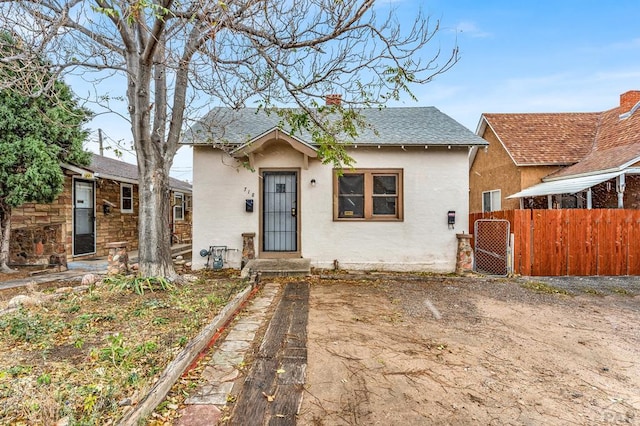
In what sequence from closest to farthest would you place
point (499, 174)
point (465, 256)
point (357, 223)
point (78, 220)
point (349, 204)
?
point (465, 256) < point (357, 223) < point (349, 204) < point (78, 220) < point (499, 174)

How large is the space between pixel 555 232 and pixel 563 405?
6978 millimetres

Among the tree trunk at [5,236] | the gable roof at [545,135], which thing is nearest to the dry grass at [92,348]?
the tree trunk at [5,236]

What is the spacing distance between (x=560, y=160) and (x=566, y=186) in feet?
9.78

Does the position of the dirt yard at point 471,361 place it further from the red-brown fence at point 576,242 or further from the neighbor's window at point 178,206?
the neighbor's window at point 178,206

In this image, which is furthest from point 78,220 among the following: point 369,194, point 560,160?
point 560,160

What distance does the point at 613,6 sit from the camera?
37.7 ft

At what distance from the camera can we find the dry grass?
8.19 ft

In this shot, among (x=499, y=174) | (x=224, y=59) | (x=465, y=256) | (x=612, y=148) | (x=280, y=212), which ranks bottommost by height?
(x=465, y=256)

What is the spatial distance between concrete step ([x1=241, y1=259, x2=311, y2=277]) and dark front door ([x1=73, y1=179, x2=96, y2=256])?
602cm

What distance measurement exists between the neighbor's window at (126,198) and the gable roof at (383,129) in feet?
18.0

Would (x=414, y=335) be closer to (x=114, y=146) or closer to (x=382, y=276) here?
(x=382, y=276)

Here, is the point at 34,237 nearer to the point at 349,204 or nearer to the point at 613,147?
the point at 349,204

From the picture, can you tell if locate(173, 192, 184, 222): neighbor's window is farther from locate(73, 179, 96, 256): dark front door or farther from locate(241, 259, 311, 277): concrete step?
locate(241, 259, 311, 277): concrete step

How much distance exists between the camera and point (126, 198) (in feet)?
41.9
